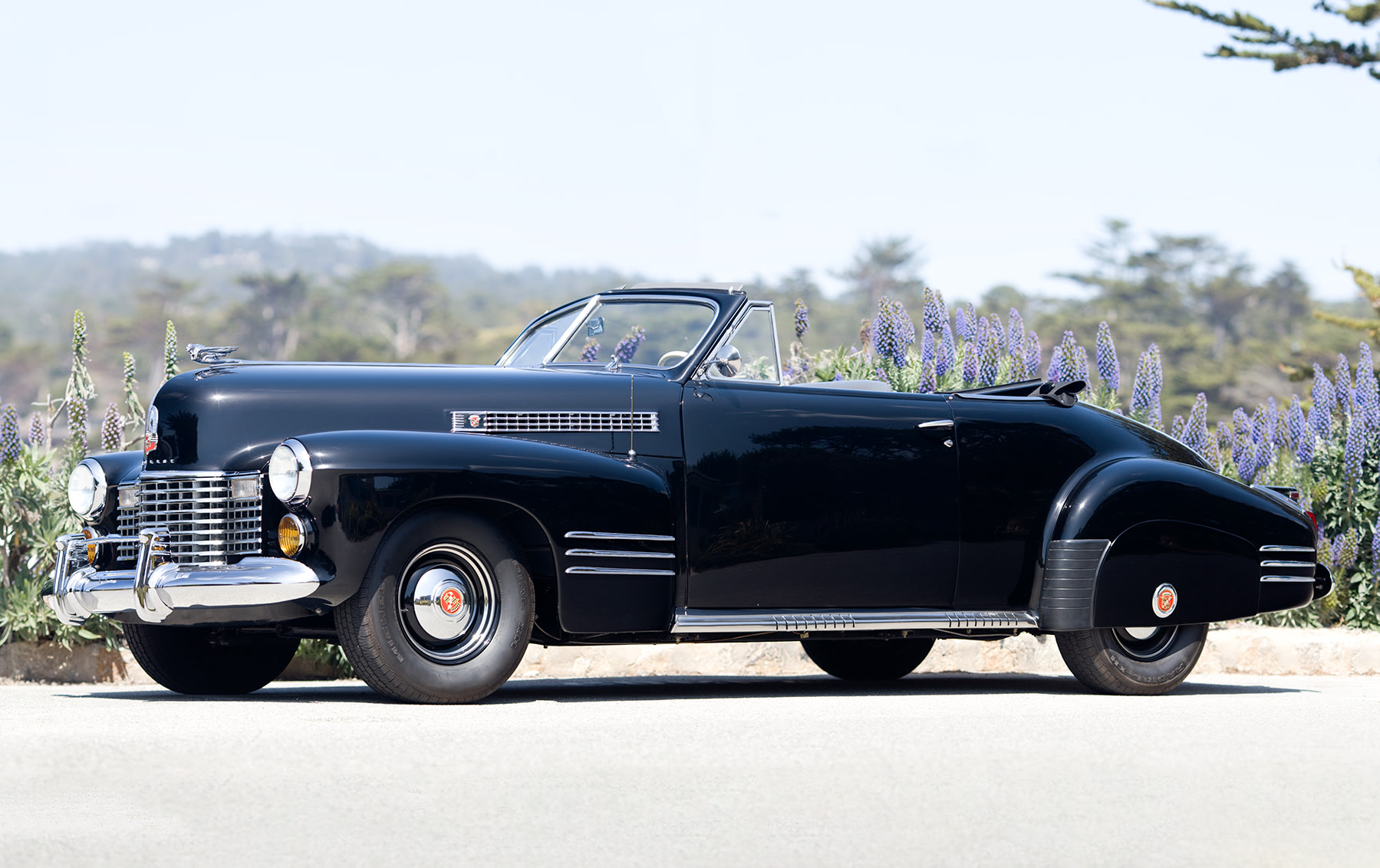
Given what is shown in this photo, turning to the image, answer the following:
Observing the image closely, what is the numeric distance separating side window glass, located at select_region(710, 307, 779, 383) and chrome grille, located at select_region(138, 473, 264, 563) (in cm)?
230

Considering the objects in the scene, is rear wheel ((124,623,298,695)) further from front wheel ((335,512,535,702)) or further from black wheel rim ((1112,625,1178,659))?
black wheel rim ((1112,625,1178,659))

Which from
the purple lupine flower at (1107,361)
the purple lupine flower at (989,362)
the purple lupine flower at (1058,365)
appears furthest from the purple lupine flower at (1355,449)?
the purple lupine flower at (989,362)

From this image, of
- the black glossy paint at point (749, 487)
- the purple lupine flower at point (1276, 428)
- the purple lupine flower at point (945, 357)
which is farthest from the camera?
the purple lupine flower at point (1276, 428)

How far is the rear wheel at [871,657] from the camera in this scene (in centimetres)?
877

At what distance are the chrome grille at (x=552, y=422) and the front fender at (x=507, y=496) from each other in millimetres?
166

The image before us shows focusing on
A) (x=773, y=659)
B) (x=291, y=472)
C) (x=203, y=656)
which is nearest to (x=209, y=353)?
(x=291, y=472)

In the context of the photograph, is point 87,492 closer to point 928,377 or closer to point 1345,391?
point 928,377

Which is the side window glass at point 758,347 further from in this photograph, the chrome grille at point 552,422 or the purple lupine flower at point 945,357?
the purple lupine flower at point 945,357

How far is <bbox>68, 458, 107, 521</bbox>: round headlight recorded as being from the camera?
720 centimetres

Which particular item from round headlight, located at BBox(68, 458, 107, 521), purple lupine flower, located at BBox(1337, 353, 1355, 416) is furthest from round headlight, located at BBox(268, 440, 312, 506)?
purple lupine flower, located at BBox(1337, 353, 1355, 416)

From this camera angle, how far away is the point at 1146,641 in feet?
25.9

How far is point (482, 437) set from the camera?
21.1 feet

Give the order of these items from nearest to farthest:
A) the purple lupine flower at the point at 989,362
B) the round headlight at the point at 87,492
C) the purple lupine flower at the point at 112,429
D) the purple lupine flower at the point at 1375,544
Result: the round headlight at the point at 87,492 → the purple lupine flower at the point at 112,429 → the purple lupine flower at the point at 1375,544 → the purple lupine flower at the point at 989,362

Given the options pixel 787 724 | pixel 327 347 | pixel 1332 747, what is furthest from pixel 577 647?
pixel 327 347
